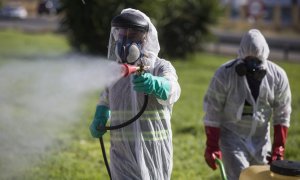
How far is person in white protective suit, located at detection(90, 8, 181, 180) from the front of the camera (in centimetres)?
369

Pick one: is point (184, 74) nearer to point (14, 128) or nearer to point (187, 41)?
point (187, 41)

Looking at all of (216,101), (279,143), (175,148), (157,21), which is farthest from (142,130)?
(157,21)

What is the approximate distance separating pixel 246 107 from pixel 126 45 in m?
1.96

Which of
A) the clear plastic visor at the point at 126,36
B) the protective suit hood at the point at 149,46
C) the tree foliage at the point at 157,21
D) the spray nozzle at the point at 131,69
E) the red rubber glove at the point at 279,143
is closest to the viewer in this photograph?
the spray nozzle at the point at 131,69

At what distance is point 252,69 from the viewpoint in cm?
501

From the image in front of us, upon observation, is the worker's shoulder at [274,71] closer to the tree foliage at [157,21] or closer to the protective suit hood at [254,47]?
the protective suit hood at [254,47]

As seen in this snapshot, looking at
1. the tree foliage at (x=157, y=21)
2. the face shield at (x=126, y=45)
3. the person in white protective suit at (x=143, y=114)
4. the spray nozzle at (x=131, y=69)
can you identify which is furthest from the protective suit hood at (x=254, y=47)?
the tree foliage at (x=157, y=21)

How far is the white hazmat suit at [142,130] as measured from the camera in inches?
150

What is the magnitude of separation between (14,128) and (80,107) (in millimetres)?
2629

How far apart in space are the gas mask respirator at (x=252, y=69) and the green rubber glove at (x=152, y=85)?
4.89ft

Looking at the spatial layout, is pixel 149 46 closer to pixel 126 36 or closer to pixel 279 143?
pixel 126 36

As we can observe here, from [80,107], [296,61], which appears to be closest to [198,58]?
[296,61]

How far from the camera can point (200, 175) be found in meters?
7.08

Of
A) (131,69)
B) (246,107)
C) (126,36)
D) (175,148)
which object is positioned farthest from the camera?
(175,148)
